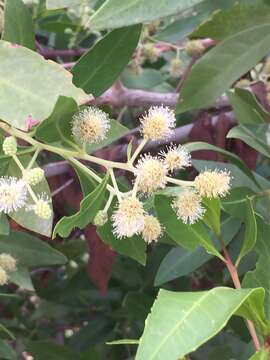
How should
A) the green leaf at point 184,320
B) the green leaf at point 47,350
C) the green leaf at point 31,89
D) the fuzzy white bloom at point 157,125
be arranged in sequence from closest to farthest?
the green leaf at point 184,320
the green leaf at point 31,89
the fuzzy white bloom at point 157,125
the green leaf at point 47,350

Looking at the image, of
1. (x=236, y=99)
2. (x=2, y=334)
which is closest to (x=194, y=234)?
(x=236, y=99)

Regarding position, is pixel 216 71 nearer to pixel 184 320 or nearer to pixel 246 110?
pixel 246 110

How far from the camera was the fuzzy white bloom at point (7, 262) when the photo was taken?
1116 millimetres

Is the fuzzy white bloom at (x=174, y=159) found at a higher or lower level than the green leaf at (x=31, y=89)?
lower

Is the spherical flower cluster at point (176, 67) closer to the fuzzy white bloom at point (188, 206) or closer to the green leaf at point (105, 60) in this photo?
the green leaf at point (105, 60)

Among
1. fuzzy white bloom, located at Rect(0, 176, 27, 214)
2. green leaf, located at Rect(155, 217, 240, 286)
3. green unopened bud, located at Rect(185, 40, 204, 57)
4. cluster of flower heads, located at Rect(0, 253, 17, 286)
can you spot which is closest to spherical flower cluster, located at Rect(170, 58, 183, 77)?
green unopened bud, located at Rect(185, 40, 204, 57)

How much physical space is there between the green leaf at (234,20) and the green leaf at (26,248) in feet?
1.38

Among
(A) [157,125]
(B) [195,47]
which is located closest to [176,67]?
(B) [195,47]

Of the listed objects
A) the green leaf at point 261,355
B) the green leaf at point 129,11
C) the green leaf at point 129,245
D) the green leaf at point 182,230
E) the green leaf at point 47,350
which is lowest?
the green leaf at point 47,350

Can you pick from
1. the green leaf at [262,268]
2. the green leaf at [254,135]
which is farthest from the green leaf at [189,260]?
the green leaf at [262,268]

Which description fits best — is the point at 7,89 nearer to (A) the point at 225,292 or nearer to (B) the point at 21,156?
(B) the point at 21,156

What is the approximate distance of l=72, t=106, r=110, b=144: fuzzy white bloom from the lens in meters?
0.81

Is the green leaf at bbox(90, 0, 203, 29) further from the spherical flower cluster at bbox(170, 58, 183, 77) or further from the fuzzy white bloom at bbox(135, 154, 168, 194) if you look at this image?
the spherical flower cluster at bbox(170, 58, 183, 77)

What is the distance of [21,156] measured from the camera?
90cm
